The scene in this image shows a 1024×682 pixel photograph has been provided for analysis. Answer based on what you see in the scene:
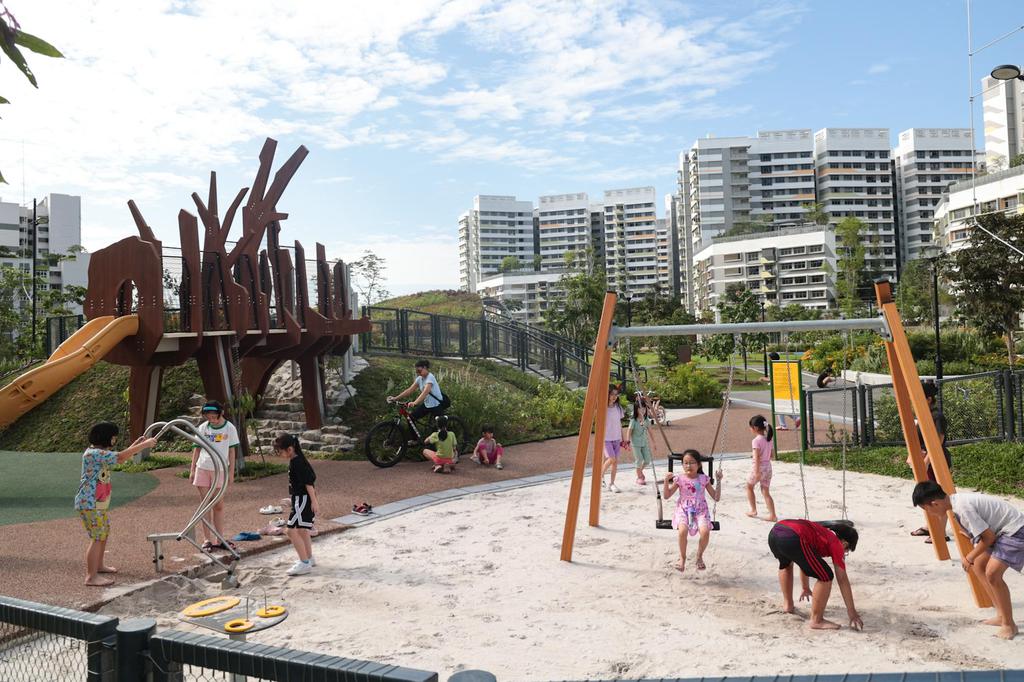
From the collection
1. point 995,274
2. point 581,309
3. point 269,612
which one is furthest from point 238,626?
point 581,309

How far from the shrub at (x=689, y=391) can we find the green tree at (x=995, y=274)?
14.4 metres

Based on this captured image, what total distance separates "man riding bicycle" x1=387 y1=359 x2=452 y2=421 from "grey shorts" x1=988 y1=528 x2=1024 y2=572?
9.49m

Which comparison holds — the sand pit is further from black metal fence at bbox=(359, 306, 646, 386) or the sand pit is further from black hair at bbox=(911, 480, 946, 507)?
black metal fence at bbox=(359, 306, 646, 386)

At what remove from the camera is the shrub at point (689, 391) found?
2511cm

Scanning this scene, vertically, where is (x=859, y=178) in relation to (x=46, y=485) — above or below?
above

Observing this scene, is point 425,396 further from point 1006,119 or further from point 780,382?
point 1006,119

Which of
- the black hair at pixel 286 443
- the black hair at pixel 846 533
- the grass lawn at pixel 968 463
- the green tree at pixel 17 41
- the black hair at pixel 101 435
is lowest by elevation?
the grass lawn at pixel 968 463

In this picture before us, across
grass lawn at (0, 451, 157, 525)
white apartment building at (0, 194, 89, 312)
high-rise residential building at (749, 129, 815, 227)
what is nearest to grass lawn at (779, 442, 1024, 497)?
grass lawn at (0, 451, 157, 525)

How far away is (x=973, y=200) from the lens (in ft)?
215

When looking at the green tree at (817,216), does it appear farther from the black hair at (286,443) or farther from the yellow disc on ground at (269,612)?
the yellow disc on ground at (269,612)

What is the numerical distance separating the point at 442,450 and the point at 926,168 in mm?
139139

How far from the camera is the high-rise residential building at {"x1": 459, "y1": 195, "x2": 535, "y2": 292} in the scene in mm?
163875

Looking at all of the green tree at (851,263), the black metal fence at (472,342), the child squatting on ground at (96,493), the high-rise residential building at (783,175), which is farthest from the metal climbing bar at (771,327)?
the high-rise residential building at (783,175)

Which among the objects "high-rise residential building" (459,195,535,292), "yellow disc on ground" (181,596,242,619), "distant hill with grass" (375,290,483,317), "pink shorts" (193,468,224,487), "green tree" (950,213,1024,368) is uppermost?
"high-rise residential building" (459,195,535,292)
